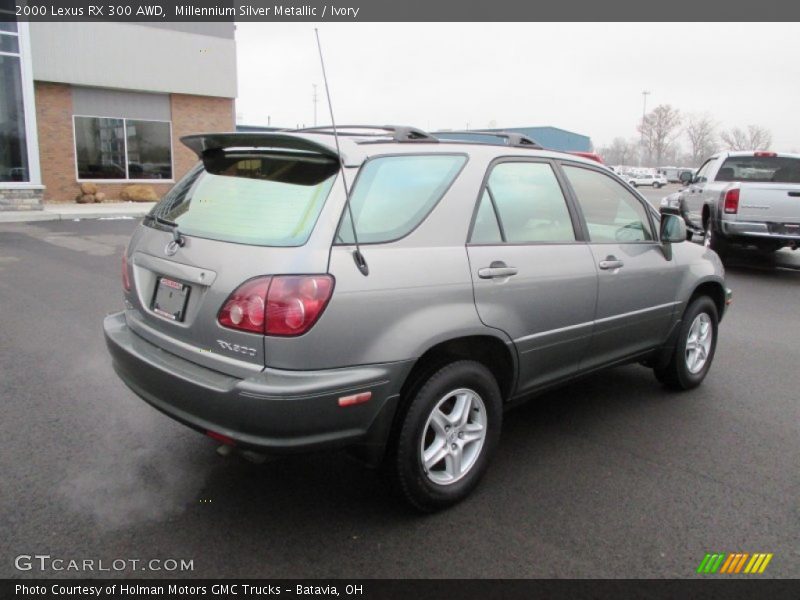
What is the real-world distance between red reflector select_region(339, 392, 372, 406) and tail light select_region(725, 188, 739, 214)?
32.1 ft

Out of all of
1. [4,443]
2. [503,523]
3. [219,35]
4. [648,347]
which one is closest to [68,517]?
[4,443]

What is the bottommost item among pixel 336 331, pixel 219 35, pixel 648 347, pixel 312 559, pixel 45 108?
pixel 312 559

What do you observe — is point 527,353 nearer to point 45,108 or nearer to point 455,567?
point 455,567

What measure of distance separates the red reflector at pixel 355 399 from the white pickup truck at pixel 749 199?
30.6 ft

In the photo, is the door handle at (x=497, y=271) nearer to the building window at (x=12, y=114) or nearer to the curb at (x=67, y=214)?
the curb at (x=67, y=214)

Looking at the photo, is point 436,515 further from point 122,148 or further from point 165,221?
point 122,148

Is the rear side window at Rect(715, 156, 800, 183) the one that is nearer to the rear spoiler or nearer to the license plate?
the rear spoiler

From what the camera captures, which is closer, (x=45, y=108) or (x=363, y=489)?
(x=363, y=489)

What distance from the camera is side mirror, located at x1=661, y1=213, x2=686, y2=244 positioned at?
171 inches

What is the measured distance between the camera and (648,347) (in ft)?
14.4

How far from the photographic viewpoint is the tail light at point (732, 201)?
10422mm

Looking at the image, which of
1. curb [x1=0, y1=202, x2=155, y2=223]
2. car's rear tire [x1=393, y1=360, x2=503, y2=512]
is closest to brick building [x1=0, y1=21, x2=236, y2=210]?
curb [x1=0, y1=202, x2=155, y2=223]

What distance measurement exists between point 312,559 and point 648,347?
109 inches

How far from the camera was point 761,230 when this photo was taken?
10281 mm
